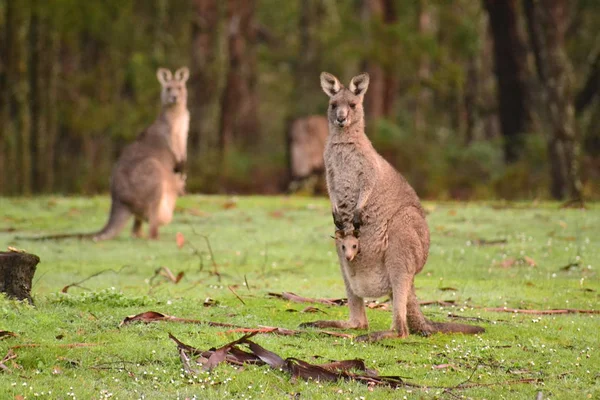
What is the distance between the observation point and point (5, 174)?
2920cm

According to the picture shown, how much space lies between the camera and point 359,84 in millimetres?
7594

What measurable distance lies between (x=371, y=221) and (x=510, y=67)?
17126mm

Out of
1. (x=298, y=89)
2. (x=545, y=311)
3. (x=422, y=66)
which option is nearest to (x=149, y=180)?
(x=545, y=311)

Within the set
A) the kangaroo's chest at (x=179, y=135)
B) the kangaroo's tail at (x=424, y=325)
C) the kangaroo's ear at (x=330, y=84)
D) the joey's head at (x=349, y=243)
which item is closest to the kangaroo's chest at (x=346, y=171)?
the joey's head at (x=349, y=243)

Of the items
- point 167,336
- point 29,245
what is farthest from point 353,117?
point 29,245

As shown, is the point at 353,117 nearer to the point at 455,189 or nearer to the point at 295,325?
the point at 295,325

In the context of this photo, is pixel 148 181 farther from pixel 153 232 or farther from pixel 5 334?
pixel 5 334

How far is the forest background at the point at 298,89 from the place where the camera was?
70.5 ft

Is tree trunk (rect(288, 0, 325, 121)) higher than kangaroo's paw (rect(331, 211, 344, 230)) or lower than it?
higher

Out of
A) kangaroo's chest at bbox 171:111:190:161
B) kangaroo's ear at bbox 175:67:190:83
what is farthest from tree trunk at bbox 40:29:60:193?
kangaroo's chest at bbox 171:111:190:161

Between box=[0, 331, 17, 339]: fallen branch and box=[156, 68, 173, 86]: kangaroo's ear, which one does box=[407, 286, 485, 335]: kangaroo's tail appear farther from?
box=[156, 68, 173, 86]: kangaroo's ear

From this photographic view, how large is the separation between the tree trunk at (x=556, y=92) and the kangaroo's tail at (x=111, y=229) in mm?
9013

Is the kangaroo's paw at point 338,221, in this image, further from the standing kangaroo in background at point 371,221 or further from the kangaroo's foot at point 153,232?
the kangaroo's foot at point 153,232

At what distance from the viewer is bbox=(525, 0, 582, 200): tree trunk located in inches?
721
